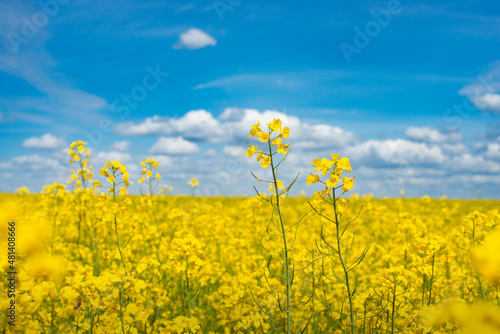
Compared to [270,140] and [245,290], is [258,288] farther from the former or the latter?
[270,140]

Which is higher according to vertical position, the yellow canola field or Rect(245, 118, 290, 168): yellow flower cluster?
Rect(245, 118, 290, 168): yellow flower cluster

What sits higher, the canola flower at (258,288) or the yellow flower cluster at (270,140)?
the yellow flower cluster at (270,140)

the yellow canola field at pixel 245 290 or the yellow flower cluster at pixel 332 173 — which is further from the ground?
the yellow flower cluster at pixel 332 173

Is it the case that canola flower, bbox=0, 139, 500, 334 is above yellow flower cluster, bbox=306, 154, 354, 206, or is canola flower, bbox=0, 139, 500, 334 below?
below

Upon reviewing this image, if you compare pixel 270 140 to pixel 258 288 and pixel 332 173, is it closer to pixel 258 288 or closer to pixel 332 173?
pixel 332 173

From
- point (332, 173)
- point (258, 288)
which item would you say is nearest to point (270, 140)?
point (332, 173)

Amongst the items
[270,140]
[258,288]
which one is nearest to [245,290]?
[258,288]

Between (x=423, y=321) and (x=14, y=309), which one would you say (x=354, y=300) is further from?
(x=14, y=309)

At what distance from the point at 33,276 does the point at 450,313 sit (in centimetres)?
312

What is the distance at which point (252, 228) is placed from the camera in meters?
6.64

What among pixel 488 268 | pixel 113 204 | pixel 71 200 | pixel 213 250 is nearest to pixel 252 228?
pixel 213 250

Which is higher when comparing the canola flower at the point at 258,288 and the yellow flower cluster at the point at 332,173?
the yellow flower cluster at the point at 332,173

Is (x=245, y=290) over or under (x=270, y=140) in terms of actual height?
under

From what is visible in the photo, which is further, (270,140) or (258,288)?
(258,288)
